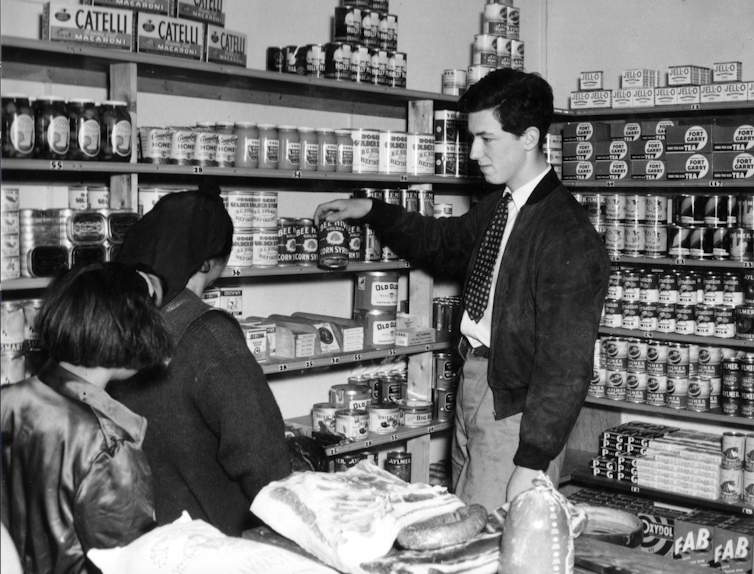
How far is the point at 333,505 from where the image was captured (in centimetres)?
175

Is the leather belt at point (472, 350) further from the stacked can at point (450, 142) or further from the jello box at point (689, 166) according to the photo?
the jello box at point (689, 166)

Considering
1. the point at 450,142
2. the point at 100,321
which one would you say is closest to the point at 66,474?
the point at 100,321

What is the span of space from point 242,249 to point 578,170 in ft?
7.05

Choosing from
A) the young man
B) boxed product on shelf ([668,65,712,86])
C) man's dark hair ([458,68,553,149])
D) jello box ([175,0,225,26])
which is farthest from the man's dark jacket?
boxed product on shelf ([668,65,712,86])

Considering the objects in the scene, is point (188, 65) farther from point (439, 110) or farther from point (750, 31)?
point (750, 31)

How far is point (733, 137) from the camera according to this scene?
4523mm

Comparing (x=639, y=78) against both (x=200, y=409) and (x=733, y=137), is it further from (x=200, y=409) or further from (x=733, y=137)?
(x=200, y=409)

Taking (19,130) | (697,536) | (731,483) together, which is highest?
(19,130)

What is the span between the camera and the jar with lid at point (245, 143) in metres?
3.64

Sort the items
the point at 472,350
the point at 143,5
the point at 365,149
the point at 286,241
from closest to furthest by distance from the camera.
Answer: the point at 143,5 → the point at 472,350 → the point at 286,241 → the point at 365,149

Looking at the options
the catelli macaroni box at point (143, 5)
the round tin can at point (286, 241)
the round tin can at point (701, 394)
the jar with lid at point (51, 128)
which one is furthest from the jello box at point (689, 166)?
the jar with lid at point (51, 128)

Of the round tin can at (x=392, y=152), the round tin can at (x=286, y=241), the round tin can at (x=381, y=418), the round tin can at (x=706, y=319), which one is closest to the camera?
the round tin can at (x=286, y=241)

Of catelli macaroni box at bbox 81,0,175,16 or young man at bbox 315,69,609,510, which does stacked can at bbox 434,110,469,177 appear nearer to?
young man at bbox 315,69,609,510

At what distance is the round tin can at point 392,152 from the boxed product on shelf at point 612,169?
1.25 meters
